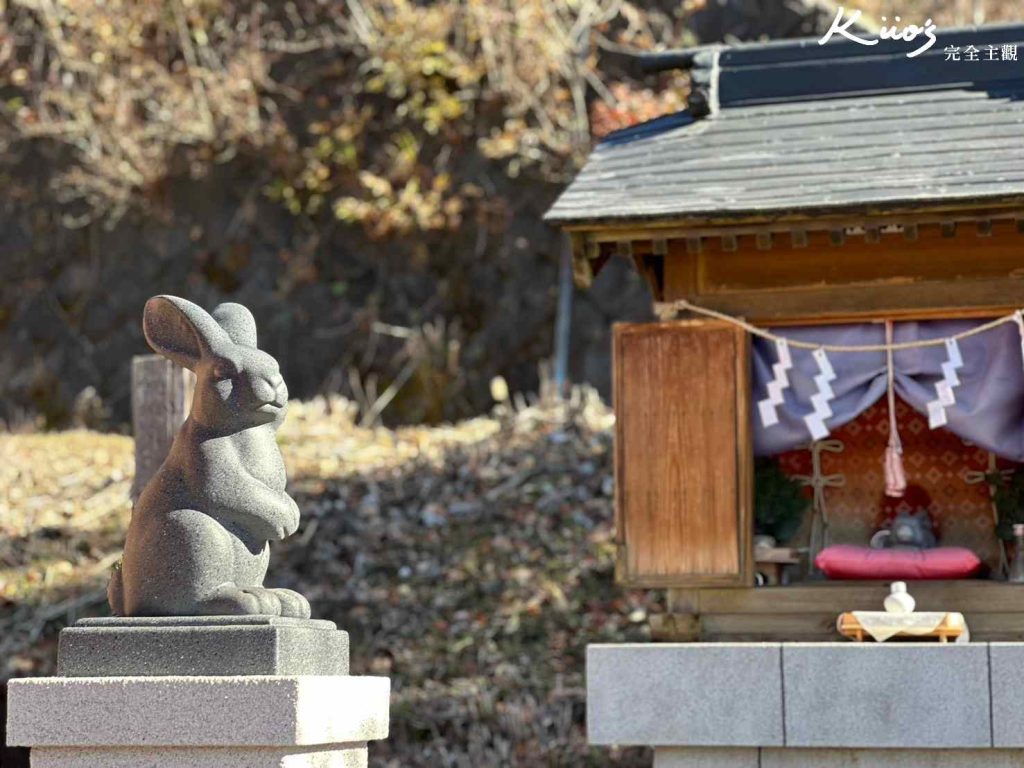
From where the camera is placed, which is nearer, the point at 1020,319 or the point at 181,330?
the point at 181,330

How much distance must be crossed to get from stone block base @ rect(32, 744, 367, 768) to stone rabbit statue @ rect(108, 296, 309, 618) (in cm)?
52

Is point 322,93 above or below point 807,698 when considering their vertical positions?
above

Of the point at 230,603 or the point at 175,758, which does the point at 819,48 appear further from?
the point at 175,758

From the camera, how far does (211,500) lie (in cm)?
605

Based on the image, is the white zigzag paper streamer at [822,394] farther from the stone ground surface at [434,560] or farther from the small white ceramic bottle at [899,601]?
the stone ground surface at [434,560]

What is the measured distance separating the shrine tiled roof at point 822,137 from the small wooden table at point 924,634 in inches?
95.8

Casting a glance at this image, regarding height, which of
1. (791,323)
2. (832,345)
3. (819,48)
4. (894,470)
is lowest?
(894,470)

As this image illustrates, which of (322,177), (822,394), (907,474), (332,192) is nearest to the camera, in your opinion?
(822,394)

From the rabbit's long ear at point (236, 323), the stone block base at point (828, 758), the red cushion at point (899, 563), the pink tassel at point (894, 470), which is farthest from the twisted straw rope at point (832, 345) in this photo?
the rabbit's long ear at point (236, 323)

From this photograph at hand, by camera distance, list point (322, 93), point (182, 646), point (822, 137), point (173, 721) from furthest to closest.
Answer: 1. point (322, 93)
2. point (822, 137)
3. point (182, 646)
4. point (173, 721)

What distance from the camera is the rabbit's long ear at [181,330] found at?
6172 mm

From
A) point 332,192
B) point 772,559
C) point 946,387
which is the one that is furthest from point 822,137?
point 332,192

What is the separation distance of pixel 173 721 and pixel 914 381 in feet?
19.8

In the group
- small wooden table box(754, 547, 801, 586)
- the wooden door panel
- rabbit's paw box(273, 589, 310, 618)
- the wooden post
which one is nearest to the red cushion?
small wooden table box(754, 547, 801, 586)
